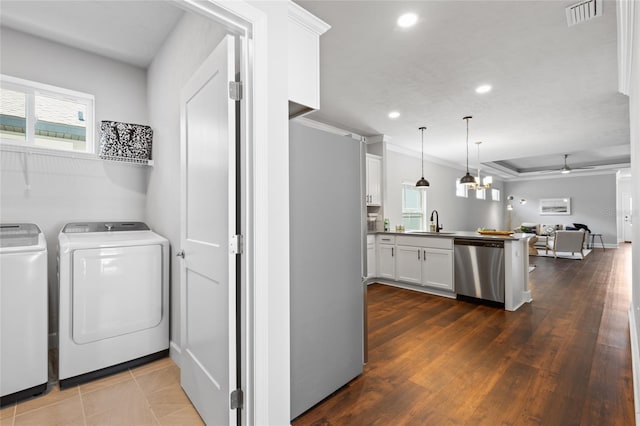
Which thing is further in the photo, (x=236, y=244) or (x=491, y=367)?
(x=491, y=367)

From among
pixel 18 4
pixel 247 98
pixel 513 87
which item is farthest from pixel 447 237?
pixel 18 4

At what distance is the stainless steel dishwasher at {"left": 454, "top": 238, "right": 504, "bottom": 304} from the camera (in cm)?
391

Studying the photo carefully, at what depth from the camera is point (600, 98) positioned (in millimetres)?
3867

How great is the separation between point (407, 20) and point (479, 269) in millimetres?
3249

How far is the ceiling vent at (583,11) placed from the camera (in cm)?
211

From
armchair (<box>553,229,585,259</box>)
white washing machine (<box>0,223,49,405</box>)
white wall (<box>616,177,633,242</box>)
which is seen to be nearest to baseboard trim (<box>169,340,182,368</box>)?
white washing machine (<box>0,223,49,405</box>)

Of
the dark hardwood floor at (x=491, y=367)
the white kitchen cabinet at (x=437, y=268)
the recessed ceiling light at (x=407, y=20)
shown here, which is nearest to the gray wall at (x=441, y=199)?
the white kitchen cabinet at (x=437, y=268)

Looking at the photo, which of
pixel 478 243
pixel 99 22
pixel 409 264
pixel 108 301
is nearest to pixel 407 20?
pixel 99 22

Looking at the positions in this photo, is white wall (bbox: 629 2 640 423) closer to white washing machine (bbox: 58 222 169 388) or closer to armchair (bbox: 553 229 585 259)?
white washing machine (bbox: 58 222 169 388)

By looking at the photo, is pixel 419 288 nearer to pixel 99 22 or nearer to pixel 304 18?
pixel 304 18

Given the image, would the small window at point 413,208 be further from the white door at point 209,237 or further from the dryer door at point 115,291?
the white door at point 209,237

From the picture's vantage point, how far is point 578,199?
11164 mm

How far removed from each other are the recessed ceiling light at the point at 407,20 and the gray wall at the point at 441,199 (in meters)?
3.63

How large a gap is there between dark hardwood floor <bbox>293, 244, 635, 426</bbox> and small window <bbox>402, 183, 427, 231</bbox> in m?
2.91
